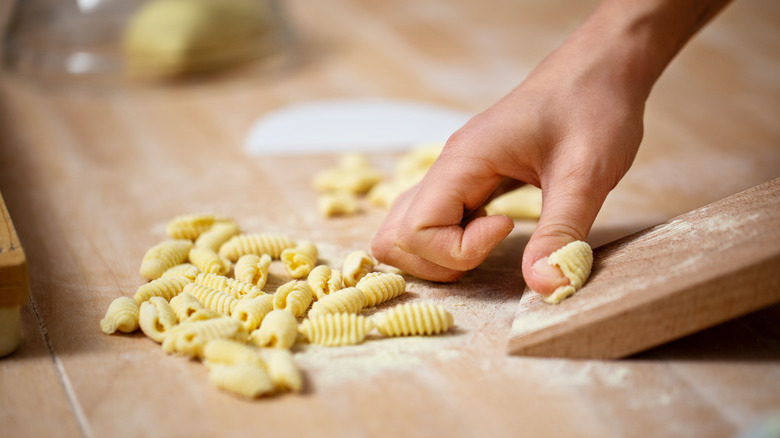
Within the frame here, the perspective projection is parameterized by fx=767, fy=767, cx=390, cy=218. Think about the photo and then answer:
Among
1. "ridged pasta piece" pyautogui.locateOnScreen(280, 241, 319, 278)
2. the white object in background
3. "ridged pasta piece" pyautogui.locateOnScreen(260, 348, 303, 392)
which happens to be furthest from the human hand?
the white object in background

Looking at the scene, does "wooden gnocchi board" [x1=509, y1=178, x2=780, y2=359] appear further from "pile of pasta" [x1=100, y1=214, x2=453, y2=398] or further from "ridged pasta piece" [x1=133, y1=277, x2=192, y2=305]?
"ridged pasta piece" [x1=133, y1=277, x2=192, y2=305]

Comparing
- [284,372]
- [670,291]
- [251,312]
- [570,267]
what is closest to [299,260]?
[251,312]

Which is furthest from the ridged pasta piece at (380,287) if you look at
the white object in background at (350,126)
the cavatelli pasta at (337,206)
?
the white object in background at (350,126)

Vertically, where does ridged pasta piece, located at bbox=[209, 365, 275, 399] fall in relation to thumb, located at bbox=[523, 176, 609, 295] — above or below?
below

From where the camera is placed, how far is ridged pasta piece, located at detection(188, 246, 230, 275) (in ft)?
3.62

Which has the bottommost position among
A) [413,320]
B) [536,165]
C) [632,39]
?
[413,320]

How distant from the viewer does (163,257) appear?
1127 mm

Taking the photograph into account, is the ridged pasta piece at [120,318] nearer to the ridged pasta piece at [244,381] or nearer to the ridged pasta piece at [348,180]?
the ridged pasta piece at [244,381]

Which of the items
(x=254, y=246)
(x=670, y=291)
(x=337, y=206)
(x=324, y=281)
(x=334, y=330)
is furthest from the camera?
(x=337, y=206)

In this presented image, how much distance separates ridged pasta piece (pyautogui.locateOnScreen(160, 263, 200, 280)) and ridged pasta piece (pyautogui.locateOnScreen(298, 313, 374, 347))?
217 millimetres

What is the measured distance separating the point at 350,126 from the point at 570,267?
93 cm

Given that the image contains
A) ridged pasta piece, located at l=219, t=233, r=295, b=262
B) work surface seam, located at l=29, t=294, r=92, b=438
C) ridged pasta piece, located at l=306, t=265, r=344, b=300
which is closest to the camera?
work surface seam, located at l=29, t=294, r=92, b=438

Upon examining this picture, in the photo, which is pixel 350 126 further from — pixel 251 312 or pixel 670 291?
pixel 670 291

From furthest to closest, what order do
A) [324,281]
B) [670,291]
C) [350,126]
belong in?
[350,126] < [324,281] < [670,291]
